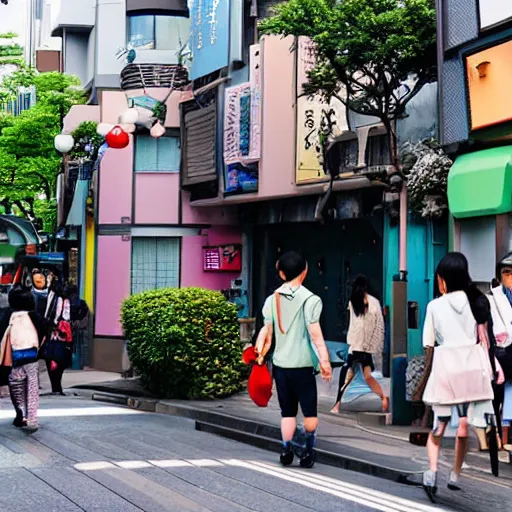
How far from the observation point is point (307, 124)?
69.4ft

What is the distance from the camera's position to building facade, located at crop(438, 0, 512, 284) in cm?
1386

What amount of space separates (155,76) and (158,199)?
3.21 m

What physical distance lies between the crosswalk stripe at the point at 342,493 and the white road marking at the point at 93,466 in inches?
43.8

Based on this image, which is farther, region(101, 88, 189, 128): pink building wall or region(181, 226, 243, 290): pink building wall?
region(101, 88, 189, 128): pink building wall

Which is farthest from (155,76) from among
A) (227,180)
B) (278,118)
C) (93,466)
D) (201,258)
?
(93,466)

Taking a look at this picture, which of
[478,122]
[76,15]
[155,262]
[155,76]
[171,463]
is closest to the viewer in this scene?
[171,463]

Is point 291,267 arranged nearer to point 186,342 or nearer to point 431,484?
point 431,484

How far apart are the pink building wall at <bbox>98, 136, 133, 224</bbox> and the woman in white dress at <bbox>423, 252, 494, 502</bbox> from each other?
19.5 metres

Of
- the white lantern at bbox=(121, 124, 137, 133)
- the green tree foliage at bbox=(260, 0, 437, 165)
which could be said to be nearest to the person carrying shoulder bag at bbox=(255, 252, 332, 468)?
the green tree foliage at bbox=(260, 0, 437, 165)

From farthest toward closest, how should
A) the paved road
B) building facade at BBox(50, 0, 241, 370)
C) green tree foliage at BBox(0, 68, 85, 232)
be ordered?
1. green tree foliage at BBox(0, 68, 85, 232)
2. building facade at BBox(50, 0, 241, 370)
3. the paved road

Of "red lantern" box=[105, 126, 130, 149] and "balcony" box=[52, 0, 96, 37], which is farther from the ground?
"balcony" box=[52, 0, 96, 37]

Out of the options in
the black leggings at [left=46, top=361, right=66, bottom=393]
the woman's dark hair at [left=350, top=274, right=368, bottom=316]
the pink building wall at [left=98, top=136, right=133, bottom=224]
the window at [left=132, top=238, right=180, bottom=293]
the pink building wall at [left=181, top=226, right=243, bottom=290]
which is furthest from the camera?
the pink building wall at [left=98, top=136, right=133, bottom=224]

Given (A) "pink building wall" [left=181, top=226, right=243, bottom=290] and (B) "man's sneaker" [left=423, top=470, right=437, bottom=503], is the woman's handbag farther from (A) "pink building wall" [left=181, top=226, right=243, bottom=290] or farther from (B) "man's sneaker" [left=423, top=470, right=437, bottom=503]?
(A) "pink building wall" [left=181, top=226, right=243, bottom=290]

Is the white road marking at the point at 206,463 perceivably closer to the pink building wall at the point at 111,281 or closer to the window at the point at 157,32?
the pink building wall at the point at 111,281
